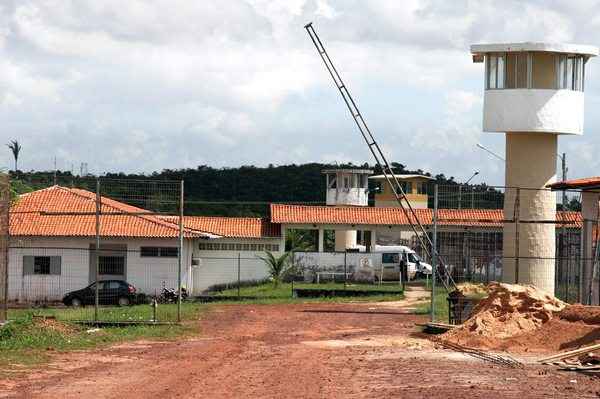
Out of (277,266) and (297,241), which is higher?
(297,241)

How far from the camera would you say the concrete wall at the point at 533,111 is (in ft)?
102

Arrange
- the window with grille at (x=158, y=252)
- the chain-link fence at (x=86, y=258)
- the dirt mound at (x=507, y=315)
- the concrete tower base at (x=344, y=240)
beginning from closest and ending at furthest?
the dirt mound at (x=507, y=315)
the chain-link fence at (x=86, y=258)
the window with grille at (x=158, y=252)
the concrete tower base at (x=344, y=240)

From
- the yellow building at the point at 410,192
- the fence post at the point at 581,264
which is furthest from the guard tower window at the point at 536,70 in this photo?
the yellow building at the point at 410,192

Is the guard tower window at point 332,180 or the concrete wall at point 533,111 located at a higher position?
the concrete wall at point 533,111

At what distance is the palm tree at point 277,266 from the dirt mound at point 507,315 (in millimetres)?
24808

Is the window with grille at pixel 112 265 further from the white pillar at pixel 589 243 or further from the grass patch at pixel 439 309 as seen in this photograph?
the white pillar at pixel 589 243

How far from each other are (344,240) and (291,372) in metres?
45.5

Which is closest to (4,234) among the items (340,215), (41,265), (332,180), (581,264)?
(581,264)

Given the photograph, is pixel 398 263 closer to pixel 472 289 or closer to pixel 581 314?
pixel 472 289

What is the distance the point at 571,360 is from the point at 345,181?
50.3 meters

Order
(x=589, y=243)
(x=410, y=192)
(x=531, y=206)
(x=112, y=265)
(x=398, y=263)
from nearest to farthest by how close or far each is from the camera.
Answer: (x=589, y=243), (x=531, y=206), (x=112, y=265), (x=398, y=263), (x=410, y=192)

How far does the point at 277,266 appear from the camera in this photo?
48.8 m

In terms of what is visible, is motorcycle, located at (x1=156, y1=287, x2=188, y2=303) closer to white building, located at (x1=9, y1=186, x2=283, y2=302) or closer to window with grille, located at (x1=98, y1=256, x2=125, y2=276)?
white building, located at (x1=9, y1=186, x2=283, y2=302)

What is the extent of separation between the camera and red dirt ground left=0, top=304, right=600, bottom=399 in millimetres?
16047
